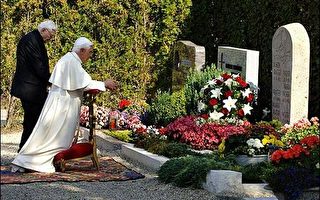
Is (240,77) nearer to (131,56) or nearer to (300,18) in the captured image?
(300,18)

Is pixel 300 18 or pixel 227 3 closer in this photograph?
pixel 300 18

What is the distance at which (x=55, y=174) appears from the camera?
922 cm

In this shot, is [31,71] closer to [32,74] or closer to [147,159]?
[32,74]

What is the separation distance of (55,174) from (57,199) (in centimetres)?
160

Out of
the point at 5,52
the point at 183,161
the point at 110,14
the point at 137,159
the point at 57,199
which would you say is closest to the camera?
the point at 57,199

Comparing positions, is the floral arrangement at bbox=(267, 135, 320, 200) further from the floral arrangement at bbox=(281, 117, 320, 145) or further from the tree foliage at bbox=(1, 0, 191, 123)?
the tree foliage at bbox=(1, 0, 191, 123)

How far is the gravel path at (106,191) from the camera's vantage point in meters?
7.76

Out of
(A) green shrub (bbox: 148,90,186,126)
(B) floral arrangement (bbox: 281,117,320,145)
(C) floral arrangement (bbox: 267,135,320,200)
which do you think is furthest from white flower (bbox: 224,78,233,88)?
(C) floral arrangement (bbox: 267,135,320,200)

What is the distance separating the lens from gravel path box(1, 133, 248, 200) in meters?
7.76

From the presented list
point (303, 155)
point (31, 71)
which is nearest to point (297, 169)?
point (303, 155)

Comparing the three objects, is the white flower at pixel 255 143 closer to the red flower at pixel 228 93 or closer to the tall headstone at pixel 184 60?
the red flower at pixel 228 93

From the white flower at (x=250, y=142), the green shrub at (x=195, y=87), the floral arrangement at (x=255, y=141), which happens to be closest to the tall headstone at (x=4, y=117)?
the green shrub at (x=195, y=87)

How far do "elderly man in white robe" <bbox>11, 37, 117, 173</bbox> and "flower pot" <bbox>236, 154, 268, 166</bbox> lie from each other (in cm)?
186

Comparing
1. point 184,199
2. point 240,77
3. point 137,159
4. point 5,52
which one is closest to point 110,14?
point 5,52
